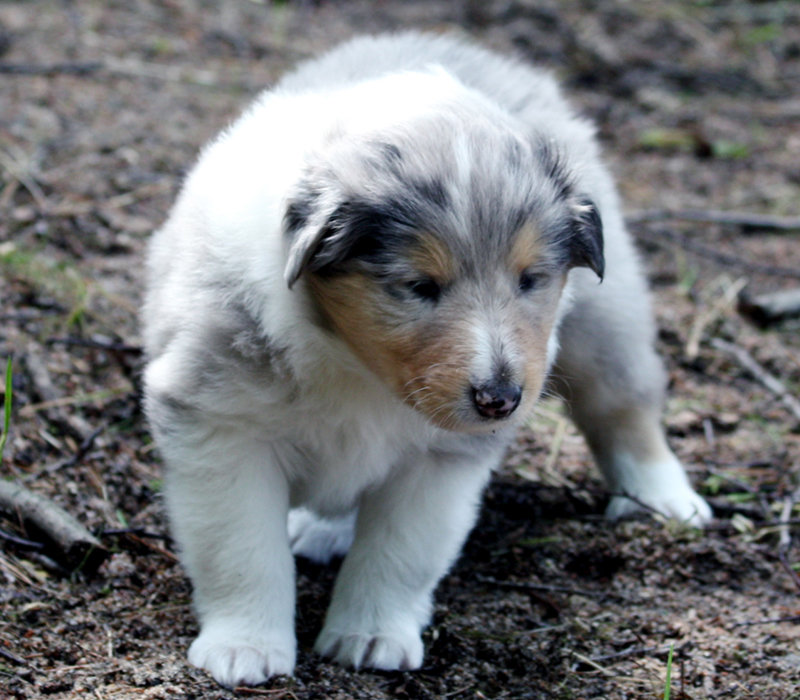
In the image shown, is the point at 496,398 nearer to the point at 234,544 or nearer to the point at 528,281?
the point at 528,281

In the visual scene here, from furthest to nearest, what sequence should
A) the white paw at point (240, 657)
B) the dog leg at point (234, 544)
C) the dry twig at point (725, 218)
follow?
the dry twig at point (725, 218)
the dog leg at point (234, 544)
the white paw at point (240, 657)

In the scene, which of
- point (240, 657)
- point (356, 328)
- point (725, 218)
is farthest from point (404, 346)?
point (725, 218)

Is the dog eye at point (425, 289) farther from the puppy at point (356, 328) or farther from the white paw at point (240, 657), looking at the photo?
the white paw at point (240, 657)

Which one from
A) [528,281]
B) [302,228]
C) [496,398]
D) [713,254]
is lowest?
[713,254]

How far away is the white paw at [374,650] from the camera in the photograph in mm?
3371

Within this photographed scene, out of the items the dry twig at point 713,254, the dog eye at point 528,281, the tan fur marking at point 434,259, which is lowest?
the dry twig at point 713,254

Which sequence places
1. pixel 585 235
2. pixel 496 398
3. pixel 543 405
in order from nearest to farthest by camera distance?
pixel 496 398 < pixel 585 235 < pixel 543 405

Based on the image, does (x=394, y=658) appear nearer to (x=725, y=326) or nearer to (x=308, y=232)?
(x=308, y=232)

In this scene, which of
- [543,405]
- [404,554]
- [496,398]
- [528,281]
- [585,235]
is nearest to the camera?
[496,398]

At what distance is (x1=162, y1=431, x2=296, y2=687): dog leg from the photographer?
326 centimetres

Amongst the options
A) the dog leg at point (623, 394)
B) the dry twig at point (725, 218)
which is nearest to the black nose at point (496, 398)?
the dog leg at point (623, 394)

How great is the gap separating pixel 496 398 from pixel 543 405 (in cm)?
199

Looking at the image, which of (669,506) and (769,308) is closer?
(669,506)

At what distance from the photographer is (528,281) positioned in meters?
3.02
